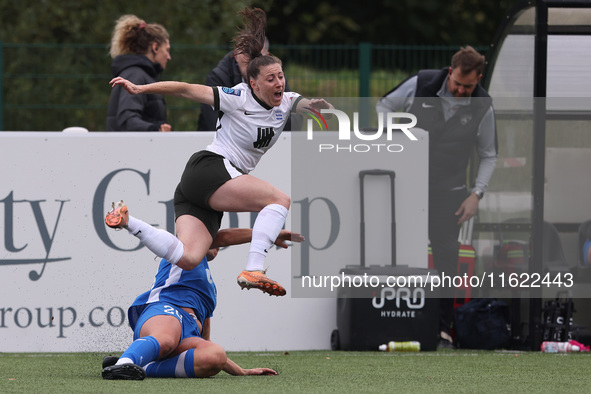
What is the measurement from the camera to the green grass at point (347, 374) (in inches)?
231

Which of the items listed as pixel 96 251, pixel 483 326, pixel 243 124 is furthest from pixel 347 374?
pixel 96 251

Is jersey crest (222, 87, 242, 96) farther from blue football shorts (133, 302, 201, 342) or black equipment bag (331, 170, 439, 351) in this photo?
black equipment bag (331, 170, 439, 351)

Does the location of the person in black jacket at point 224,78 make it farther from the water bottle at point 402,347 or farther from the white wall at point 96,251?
the water bottle at point 402,347

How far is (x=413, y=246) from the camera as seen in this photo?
8.62m

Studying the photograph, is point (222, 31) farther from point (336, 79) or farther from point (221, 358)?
point (221, 358)

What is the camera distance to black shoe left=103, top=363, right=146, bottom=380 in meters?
5.91

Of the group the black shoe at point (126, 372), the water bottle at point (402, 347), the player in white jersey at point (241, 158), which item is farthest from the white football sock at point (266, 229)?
the water bottle at point (402, 347)

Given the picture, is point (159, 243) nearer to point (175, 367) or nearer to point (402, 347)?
point (175, 367)

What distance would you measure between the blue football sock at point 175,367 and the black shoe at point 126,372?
0.97ft

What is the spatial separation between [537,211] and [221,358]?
10.8 ft

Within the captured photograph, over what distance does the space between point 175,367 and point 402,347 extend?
2444 millimetres

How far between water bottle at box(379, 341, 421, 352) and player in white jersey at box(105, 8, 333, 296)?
6.11ft

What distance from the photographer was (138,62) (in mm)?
8680

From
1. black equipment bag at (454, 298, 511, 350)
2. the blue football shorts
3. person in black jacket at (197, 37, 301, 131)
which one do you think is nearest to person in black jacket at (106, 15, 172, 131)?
person in black jacket at (197, 37, 301, 131)
